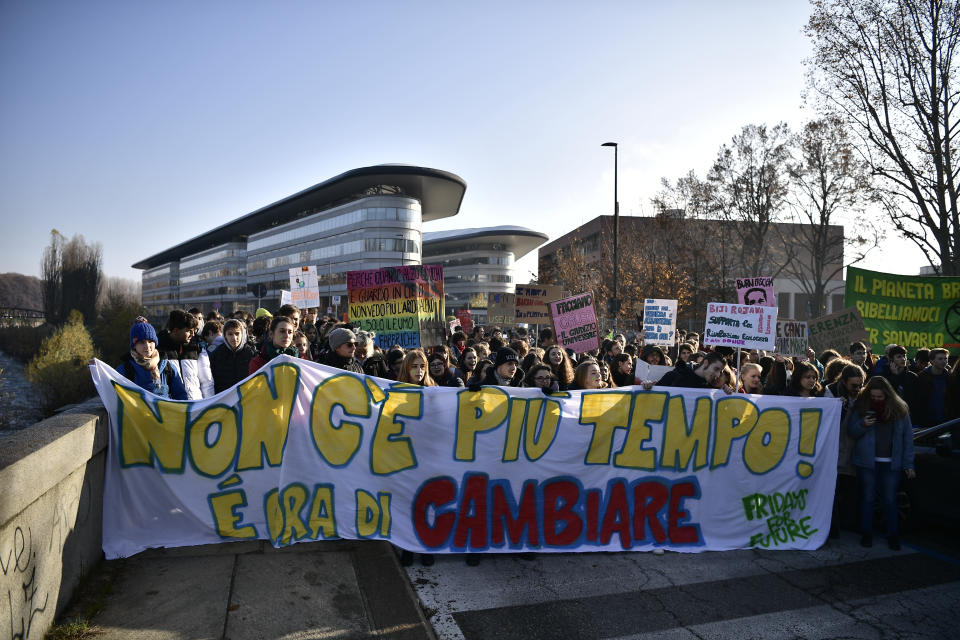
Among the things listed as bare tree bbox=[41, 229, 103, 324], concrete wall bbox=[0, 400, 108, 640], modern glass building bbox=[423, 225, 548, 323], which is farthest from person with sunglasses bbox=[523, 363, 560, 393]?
modern glass building bbox=[423, 225, 548, 323]

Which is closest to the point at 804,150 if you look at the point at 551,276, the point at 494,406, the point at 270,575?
the point at 551,276

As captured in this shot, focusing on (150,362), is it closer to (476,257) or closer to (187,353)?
(187,353)

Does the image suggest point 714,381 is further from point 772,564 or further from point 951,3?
point 951,3

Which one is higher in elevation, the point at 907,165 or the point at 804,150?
the point at 804,150

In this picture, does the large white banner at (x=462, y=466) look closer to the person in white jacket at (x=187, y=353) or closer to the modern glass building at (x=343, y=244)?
the person in white jacket at (x=187, y=353)

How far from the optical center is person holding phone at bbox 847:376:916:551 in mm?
5426

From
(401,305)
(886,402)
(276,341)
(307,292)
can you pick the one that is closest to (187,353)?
(276,341)

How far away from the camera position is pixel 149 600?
→ 3756 mm

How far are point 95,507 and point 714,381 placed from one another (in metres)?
5.12

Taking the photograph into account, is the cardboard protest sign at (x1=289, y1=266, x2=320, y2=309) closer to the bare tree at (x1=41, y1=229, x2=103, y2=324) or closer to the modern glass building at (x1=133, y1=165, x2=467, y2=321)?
the modern glass building at (x1=133, y1=165, x2=467, y2=321)

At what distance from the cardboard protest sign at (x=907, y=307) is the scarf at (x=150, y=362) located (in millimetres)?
10856

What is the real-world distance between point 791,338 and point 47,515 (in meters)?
11.8

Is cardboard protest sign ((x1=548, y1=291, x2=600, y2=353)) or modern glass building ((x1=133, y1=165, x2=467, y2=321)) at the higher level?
modern glass building ((x1=133, y1=165, x2=467, y2=321))

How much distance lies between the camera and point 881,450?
551 cm
